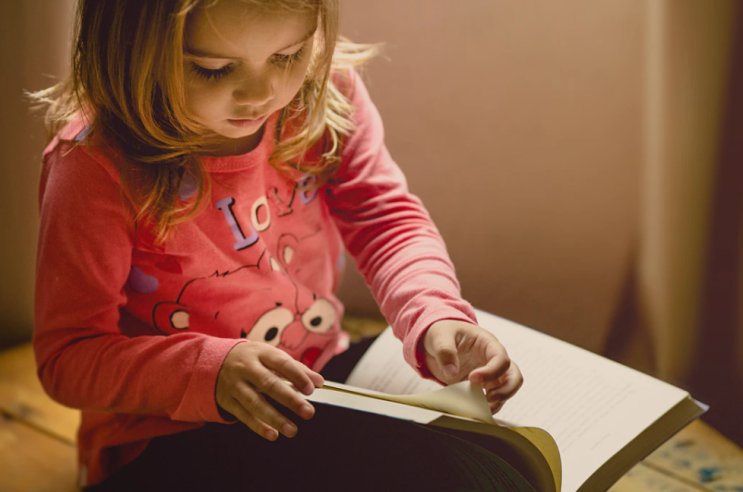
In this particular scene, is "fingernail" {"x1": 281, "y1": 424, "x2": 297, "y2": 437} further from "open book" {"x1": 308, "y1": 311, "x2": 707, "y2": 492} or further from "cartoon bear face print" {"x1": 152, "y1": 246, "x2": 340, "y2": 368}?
"cartoon bear face print" {"x1": 152, "y1": 246, "x2": 340, "y2": 368}

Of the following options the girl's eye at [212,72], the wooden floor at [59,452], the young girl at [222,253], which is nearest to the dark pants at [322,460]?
the young girl at [222,253]

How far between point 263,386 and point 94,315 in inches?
6.1

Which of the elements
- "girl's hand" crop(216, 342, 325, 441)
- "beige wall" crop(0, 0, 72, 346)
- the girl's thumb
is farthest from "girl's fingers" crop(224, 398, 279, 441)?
"beige wall" crop(0, 0, 72, 346)

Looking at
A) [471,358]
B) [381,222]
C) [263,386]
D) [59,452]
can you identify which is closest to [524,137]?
[381,222]

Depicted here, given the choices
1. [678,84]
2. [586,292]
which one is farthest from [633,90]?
[586,292]

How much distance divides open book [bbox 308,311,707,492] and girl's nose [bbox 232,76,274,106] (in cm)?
19

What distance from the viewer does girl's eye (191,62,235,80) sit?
414 millimetres

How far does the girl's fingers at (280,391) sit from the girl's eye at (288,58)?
7.6 inches

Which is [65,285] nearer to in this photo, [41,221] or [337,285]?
[41,221]

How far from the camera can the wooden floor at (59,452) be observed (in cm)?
61

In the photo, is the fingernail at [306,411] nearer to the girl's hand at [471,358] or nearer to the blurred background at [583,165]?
the girl's hand at [471,358]

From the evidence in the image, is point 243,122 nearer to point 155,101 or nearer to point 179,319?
point 155,101

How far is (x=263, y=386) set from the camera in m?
0.42

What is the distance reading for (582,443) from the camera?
502mm
